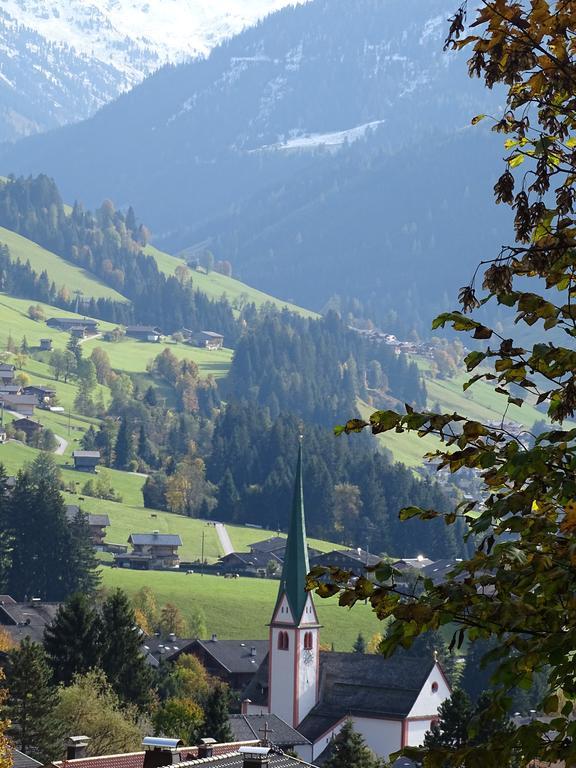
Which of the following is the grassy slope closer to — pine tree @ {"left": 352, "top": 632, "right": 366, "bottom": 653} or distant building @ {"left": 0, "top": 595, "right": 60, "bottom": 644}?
pine tree @ {"left": 352, "top": 632, "right": 366, "bottom": 653}

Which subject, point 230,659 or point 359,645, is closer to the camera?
point 230,659

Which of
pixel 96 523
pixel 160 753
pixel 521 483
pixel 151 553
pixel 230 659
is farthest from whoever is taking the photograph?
pixel 96 523

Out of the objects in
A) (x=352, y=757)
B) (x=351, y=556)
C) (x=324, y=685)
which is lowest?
(x=352, y=757)

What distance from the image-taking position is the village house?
171875mm

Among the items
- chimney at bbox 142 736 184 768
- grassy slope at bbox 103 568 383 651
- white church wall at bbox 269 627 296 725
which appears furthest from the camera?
grassy slope at bbox 103 568 383 651

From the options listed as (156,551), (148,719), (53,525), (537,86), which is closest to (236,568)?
(156,551)

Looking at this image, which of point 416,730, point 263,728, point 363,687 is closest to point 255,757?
point 263,728

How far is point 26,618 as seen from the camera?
128m

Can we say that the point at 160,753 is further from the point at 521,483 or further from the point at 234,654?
the point at 234,654

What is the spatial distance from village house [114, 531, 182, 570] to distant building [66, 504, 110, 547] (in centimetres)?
281

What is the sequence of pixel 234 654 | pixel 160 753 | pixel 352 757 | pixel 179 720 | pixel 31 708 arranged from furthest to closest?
pixel 234 654, pixel 179 720, pixel 352 757, pixel 31 708, pixel 160 753

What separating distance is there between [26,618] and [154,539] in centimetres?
5052

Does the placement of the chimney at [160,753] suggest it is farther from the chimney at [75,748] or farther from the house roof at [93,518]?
the house roof at [93,518]

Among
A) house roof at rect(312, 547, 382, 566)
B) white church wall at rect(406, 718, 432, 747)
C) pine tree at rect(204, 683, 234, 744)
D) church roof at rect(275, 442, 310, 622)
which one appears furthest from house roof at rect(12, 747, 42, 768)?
house roof at rect(312, 547, 382, 566)
